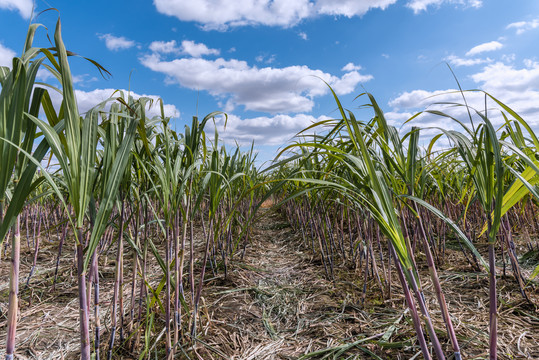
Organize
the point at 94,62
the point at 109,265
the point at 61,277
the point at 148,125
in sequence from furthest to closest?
1. the point at 109,265
2. the point at 61,277
3. the point at 148,125
4. the point at 94,62

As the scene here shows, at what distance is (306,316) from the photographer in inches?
61.6

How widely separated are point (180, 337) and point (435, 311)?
122 centimetres

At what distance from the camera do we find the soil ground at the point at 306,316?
1.21m

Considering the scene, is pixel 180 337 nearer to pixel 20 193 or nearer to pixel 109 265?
pixel 20 193

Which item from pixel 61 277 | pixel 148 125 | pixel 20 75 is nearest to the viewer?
pixel 20 75

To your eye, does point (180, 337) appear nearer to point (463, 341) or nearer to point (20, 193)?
point (20, 193)

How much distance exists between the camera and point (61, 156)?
561 millimetres

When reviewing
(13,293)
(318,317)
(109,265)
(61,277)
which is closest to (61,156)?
(13,293)

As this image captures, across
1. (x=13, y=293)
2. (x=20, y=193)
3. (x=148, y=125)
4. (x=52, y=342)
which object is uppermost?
(x=148, y=125)

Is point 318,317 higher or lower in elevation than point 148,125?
lower

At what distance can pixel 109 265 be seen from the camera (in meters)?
2.47

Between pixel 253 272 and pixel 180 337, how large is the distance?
1.03m

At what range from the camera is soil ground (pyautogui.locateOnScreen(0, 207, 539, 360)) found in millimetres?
1206

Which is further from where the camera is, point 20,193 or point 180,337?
point 180,337
